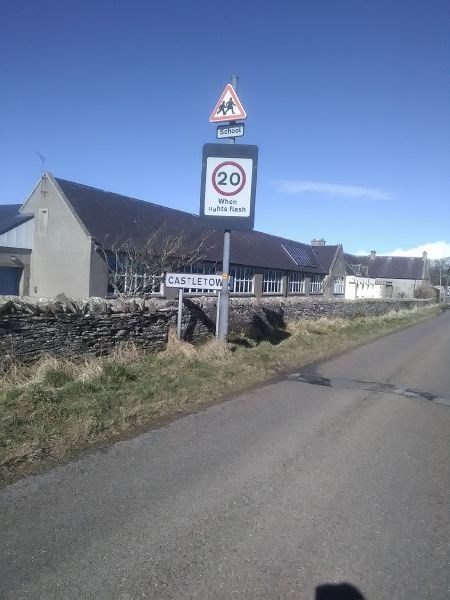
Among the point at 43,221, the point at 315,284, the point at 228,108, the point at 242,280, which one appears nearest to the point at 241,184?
the point at 228,108

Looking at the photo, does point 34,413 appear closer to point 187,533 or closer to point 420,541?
point 187,533

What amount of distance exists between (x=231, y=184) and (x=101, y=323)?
4303mm

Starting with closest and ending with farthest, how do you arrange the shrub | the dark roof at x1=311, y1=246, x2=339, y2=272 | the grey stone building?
the grey stone building
the dark roof at x1=311, y1=246, x2=339, y2=272
the shrub

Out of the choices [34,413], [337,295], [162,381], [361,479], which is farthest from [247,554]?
[337,295]

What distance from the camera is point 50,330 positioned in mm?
8656

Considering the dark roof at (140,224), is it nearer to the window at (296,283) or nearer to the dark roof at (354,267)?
the window at (296,283)

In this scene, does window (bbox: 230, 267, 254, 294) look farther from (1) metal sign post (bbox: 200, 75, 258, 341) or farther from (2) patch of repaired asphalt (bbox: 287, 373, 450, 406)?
(2) patch of repaired asphalt (bbox: 287, 373, 450, 406)

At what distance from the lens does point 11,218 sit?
25281 mm

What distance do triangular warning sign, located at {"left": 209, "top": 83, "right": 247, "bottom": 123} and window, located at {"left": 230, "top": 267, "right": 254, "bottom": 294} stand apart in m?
19.8

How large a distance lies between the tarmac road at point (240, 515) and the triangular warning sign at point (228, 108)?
6.93 m

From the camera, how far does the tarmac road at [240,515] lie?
9.55 ft

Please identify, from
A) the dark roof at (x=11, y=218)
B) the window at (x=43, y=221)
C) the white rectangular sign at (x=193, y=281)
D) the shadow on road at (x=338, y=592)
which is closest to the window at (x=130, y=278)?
the window at (x=43, y=221)

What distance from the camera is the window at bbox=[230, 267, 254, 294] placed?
30741 millimetres

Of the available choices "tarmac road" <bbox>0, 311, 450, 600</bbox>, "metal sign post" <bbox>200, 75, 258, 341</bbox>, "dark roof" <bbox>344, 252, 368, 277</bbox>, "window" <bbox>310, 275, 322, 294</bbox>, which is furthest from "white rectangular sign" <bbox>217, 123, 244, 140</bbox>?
"dark roof" <bbox>344, 252, 368, 277</bbox>
